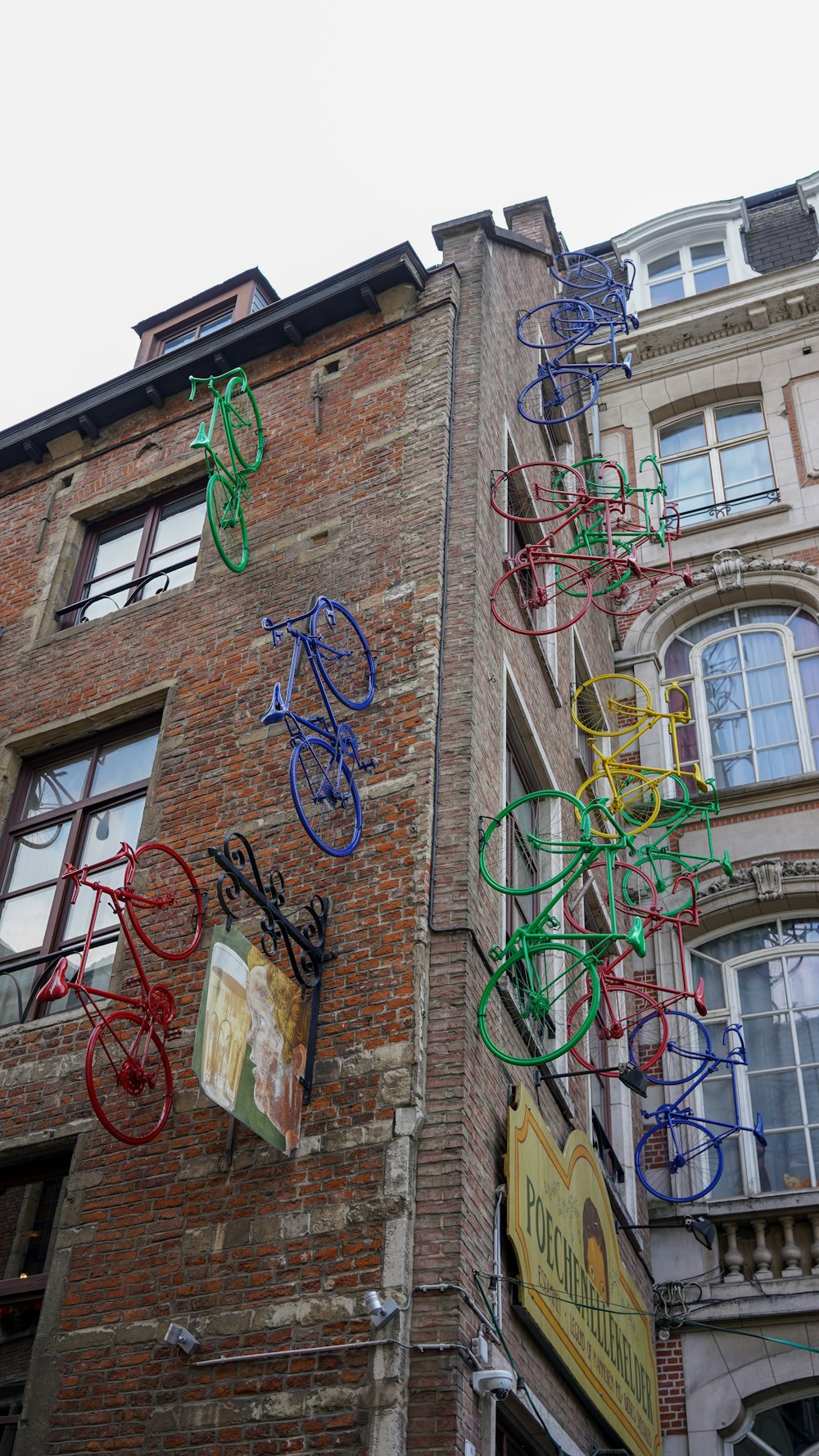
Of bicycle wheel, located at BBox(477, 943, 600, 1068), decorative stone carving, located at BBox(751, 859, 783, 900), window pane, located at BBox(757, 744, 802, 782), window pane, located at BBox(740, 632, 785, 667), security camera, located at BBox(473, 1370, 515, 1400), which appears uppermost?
window pane, located at BBox(740, 632, 785, 667)

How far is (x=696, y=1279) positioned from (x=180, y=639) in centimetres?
663

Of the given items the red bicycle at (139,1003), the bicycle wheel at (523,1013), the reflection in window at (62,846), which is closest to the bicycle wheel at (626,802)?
the bicycle wheel at (523,1013)

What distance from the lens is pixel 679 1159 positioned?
1162 cm

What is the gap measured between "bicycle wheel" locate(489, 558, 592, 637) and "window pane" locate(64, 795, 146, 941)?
2.92m

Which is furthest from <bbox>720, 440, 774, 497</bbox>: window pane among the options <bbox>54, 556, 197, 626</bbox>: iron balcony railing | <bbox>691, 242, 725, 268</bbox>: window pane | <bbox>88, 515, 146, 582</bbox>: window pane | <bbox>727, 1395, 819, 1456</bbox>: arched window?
<bbox>727, 1395, 819, 1456</bbox>: arched window

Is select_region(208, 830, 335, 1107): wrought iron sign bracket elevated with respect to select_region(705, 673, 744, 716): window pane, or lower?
lower

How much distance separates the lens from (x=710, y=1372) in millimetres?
10648

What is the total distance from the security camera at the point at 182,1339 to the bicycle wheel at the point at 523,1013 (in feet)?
6.58

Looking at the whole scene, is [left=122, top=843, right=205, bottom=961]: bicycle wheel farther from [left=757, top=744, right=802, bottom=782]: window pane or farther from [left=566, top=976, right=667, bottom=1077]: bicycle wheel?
[left=757, top=744, right=802, bottom=782]: window pane

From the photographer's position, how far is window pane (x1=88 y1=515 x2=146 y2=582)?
12.0 meters

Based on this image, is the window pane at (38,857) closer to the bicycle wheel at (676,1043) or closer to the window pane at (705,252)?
the bicycle wheel at (676,1043)

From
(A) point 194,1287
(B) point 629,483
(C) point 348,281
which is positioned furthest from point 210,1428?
(B) point 629,483

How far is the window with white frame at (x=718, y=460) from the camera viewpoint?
56.8 feet

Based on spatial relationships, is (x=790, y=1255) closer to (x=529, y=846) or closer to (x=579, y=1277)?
(x=579, y=1277)
